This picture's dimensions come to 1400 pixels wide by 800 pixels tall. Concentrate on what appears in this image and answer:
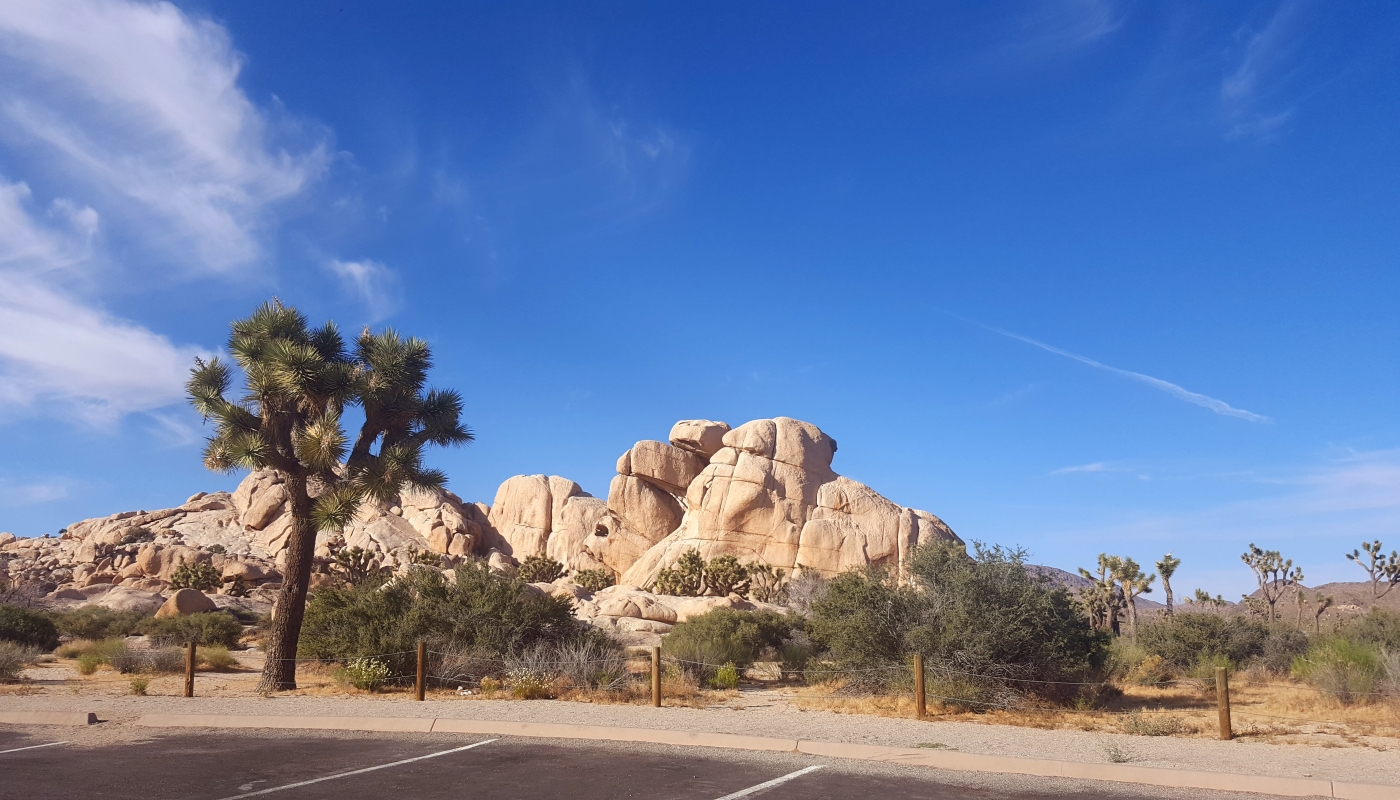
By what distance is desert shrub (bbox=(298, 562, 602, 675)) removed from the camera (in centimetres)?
1909

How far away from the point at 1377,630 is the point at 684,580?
30815mm

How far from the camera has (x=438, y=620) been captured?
64.5 ft

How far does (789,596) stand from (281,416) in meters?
30.3

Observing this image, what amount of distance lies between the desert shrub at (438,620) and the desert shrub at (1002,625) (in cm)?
801

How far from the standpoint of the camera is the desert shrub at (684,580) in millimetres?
46812

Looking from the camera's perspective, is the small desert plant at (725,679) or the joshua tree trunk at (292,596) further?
the small desert plant at (725,679)

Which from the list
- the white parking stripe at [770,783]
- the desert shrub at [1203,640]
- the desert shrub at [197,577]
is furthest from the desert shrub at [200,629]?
the desert shrub at [1203,640]

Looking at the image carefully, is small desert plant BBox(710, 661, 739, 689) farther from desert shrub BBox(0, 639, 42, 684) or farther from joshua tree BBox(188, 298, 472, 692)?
desert shrub BBox(0, 639, 42, 684)

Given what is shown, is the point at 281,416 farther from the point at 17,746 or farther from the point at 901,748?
the point at 901,748

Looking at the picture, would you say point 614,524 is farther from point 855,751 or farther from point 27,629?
point 855,751

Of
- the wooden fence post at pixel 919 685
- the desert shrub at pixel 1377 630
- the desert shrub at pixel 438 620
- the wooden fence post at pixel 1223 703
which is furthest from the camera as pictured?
the desert shrub at pixel 1377 630

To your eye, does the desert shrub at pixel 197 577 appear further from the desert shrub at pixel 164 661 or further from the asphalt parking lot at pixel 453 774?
the asphalt parking lot at pixel 453 774

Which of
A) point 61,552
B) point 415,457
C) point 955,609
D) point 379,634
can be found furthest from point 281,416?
point 61,552

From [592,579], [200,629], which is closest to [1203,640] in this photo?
[200,629]
